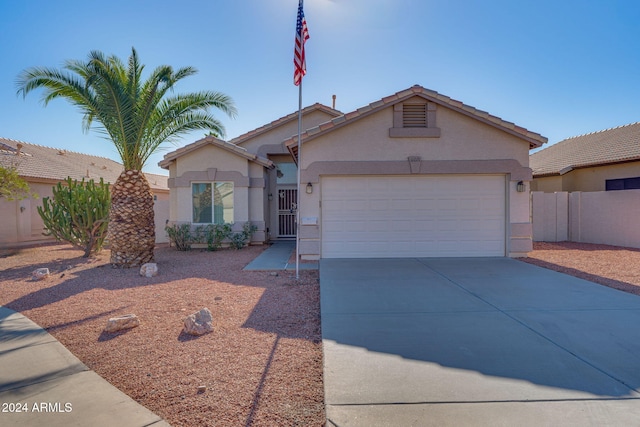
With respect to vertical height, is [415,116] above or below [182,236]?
above

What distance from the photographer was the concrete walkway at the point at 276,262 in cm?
939

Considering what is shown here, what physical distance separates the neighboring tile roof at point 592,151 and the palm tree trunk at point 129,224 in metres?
17.4

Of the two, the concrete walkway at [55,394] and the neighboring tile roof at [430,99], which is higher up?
the neighboring tile roof at [430,99]

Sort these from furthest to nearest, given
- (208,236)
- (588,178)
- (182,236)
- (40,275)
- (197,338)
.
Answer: (588,178) → (182,236) → (208,236) → (40,275) → (197,338)

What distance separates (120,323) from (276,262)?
5.44 meters

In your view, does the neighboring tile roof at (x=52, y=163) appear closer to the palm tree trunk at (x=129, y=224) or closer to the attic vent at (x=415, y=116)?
the palm tree trunk at (x=129, y=224)

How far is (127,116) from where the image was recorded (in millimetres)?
9398

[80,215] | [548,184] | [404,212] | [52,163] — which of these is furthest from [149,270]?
[548,184]

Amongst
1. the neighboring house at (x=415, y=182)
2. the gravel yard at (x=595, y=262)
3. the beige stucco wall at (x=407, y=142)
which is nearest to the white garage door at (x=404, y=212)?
the neighboring house at (x=415, y=182)

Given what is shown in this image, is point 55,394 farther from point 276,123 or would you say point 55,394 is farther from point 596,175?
point 596,175

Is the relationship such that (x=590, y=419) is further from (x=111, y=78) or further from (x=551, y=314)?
(x=111, y=78)

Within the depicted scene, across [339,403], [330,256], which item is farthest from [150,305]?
[330,256]

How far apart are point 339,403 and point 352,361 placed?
822 mm

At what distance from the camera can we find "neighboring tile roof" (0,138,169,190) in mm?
15812
